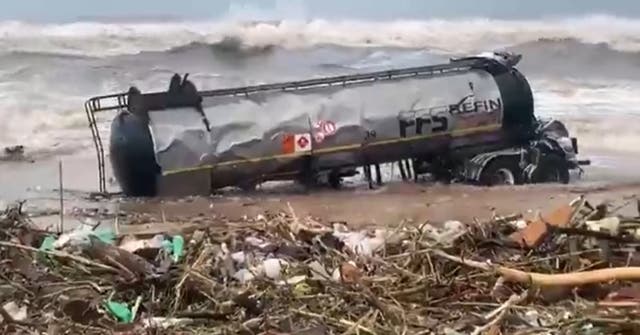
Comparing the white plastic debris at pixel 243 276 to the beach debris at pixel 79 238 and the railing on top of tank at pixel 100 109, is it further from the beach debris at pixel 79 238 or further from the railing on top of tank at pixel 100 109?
the railing on top of tank at pixel 100 109

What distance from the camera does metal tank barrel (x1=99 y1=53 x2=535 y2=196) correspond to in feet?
13.0

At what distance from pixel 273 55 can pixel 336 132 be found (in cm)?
52

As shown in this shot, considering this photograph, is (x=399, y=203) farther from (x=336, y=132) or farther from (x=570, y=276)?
(x=570, y=276)

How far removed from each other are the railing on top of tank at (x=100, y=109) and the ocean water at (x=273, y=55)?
4 centimetres

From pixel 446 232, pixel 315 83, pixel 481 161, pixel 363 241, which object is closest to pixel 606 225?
pixel 446 232

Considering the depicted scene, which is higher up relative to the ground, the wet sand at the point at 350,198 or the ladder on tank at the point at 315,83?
the ladder on tank at the point at 315,83

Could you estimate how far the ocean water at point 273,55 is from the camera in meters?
4.39

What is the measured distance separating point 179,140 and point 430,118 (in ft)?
3.02

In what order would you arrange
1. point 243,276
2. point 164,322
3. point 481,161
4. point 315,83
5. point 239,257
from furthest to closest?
point 315,83
point 481,161
point 239,257
point 243,276
point 164,322

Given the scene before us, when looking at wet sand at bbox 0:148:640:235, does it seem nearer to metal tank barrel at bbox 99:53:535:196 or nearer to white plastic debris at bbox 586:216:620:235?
metal tank barrel at bbox 99:53:535:196

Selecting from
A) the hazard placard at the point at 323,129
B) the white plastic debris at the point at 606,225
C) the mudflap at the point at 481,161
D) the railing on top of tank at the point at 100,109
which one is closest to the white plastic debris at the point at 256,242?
the white plastic debris at the point at 606,225

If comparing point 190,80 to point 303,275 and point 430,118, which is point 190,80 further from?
point 303,275

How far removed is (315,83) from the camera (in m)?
4.31

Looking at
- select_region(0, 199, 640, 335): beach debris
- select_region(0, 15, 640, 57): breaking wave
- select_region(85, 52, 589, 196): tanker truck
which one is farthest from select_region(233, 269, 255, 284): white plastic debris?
select_region(0, 15, 640, 57): breaking wave
